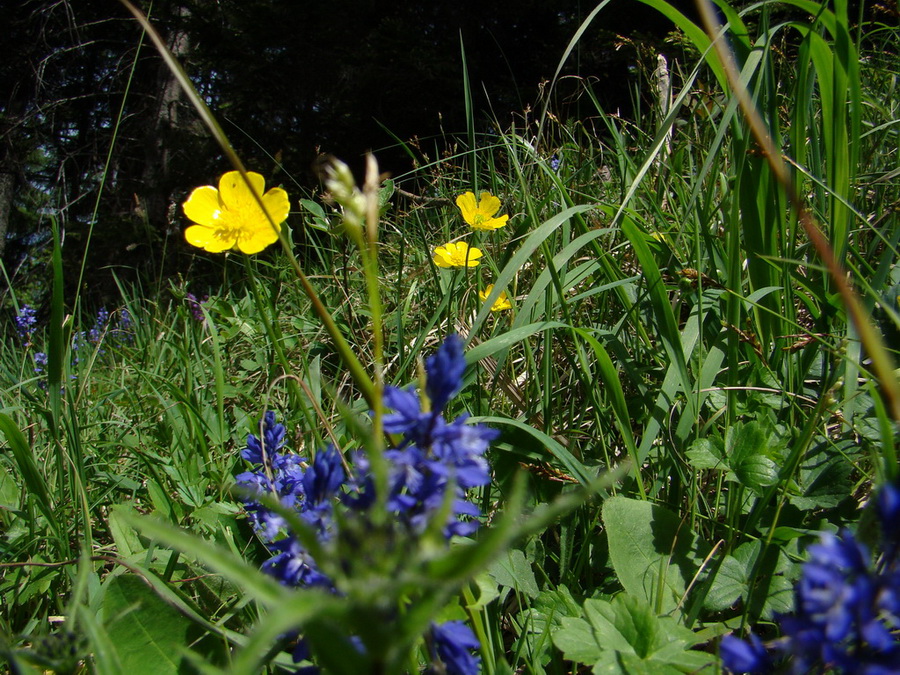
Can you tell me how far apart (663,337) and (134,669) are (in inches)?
39.9

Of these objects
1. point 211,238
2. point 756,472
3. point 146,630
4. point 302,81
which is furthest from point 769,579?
point 302,81

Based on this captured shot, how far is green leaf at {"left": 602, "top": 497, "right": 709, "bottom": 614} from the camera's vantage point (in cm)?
98

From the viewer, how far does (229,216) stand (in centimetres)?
122

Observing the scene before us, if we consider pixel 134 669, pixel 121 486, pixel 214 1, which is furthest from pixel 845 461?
pixel 214 1

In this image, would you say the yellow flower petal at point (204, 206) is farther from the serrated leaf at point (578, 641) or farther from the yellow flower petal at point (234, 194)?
the serrated leaf at point (578, 641)

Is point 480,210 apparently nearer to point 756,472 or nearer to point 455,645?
point 756,472

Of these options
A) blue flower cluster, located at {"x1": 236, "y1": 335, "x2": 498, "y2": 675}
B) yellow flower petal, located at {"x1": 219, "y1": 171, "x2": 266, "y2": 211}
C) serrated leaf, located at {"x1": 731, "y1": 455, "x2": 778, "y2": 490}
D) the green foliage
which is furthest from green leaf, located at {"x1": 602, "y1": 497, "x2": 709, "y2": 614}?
yellow flower petal, located at {"x1": 219, "y1": 171, "x2": 266, "y2": 211}

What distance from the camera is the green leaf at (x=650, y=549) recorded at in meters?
0.98

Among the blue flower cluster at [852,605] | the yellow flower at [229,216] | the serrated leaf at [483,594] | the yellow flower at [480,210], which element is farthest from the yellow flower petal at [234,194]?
the blue flower cluster at [852,605]

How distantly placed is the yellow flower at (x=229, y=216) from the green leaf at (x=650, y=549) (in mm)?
769

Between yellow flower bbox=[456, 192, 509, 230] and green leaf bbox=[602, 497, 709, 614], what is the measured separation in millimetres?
976

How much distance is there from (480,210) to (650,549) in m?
1.16

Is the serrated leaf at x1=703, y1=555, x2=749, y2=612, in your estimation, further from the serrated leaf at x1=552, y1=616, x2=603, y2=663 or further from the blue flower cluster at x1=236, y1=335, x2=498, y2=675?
the blue flower cluster at x1=236, y1=335, x2=498, y2=675

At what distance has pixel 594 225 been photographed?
222 centimetres
